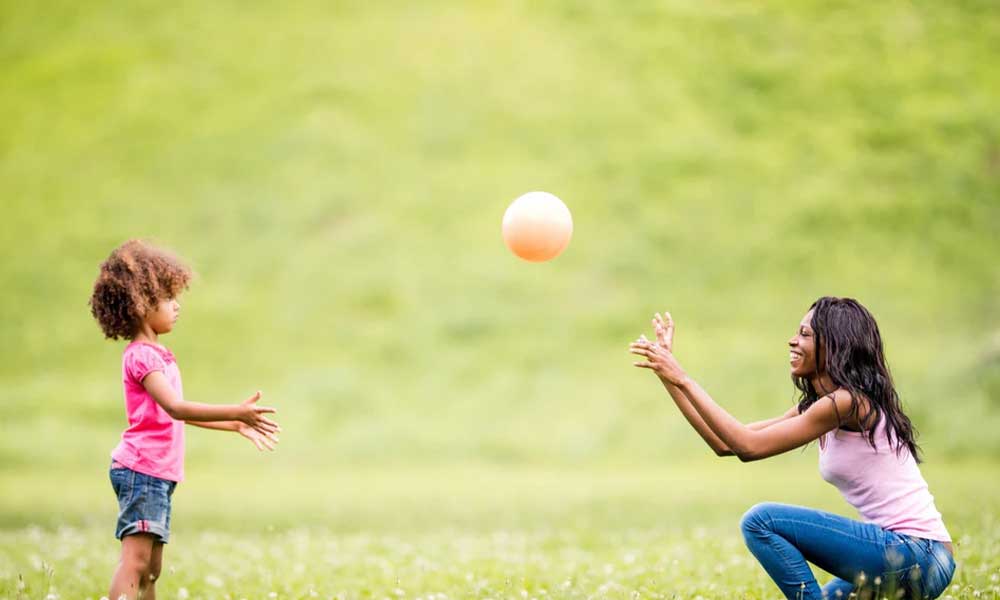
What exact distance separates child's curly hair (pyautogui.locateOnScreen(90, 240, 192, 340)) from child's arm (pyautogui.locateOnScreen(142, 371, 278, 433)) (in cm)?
49

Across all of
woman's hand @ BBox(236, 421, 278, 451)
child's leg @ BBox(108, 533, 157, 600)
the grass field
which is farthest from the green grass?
woman's hand @ BBox(236, 421, 278, 451)

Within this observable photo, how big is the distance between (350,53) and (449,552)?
2629cm

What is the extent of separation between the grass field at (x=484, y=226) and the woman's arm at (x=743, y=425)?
9.77m

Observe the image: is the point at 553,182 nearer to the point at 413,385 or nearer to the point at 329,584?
the point at 413,385

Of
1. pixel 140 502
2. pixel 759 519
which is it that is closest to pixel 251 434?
pixel 140 502

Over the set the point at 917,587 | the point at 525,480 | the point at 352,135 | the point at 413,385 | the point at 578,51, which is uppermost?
the point at 578,51

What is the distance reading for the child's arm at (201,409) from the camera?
528cm

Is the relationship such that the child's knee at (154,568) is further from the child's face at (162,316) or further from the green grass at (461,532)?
the child's face at (162,316)

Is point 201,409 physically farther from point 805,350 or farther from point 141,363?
point 805,350

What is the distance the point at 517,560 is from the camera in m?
8.50

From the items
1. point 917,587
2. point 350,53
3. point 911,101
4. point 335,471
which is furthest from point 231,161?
point 917,587

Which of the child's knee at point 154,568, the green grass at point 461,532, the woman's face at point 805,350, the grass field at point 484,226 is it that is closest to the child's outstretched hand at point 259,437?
the child's knee at point 154,568

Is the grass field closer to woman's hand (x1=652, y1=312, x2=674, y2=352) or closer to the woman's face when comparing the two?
the woman's face

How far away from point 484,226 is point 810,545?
2335 cm
